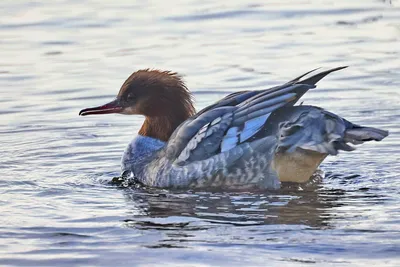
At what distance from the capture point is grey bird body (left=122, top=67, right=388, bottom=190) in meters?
8.86

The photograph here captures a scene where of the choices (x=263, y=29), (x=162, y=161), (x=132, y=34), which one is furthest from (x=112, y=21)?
(x=162, y=161)

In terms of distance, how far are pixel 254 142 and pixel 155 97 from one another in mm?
1421

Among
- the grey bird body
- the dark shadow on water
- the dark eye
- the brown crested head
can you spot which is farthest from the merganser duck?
the dark eye

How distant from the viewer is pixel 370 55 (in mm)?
13211

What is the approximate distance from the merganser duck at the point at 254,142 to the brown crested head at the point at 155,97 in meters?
0.49

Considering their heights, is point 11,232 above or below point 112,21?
below

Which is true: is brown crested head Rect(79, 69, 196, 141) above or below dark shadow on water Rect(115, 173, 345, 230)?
above

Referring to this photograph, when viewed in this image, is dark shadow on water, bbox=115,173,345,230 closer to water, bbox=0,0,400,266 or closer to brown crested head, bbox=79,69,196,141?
water, bbox=0,0,400,266

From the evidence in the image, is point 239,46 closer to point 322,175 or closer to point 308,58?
point 308,58

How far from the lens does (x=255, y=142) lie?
909 centimetres

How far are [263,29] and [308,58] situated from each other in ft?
4.73

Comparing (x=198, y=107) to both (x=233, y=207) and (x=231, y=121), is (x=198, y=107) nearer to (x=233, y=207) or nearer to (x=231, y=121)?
(x=231, y=121)

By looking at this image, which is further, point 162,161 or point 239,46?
point 239,46

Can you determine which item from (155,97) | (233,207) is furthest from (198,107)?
(233,207)
